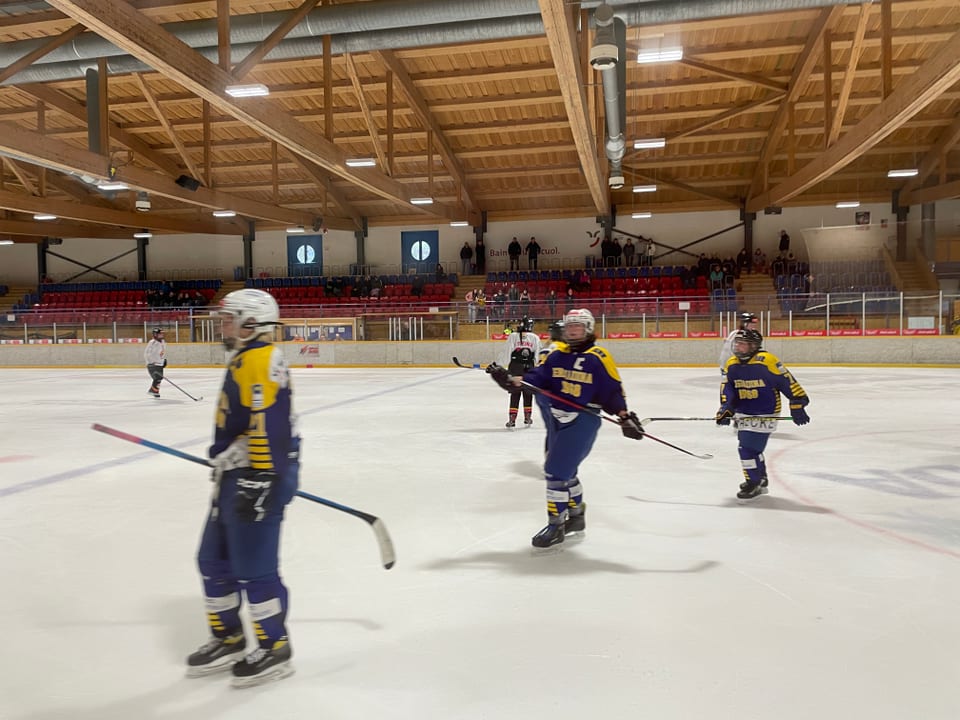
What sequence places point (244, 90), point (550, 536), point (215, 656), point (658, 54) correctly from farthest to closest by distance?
point (244, 90), point (658, 54), point (550, 536), point (215, 656)

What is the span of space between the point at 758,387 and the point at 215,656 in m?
3.86

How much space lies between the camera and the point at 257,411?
2.25m

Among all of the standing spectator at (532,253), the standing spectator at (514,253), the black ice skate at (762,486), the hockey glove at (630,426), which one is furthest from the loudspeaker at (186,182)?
the black ice skate at (762,486)

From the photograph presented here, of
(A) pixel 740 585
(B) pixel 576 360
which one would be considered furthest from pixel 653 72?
(A) pixel 740 585

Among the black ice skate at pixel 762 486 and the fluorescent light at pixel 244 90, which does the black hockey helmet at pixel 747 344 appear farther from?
the fluorescent light at pixel 244 90

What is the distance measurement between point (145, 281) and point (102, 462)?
25778mm

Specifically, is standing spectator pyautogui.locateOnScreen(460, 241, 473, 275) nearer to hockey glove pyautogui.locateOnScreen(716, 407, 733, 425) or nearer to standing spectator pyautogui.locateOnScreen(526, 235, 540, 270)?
standing spectator pyautogui.locateOnScreen(526, 235, 540, 270)

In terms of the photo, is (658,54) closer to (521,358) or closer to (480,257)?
(521,358)

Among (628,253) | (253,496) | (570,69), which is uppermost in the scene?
(570,69)

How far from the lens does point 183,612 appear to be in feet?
9.66

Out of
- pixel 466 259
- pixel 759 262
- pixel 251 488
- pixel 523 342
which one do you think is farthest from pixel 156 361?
pixel 759 262

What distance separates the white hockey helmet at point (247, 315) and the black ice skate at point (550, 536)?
6.80 ft

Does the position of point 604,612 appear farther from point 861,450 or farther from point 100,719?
point 861,450

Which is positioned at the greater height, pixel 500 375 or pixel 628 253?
pixel 628 253
